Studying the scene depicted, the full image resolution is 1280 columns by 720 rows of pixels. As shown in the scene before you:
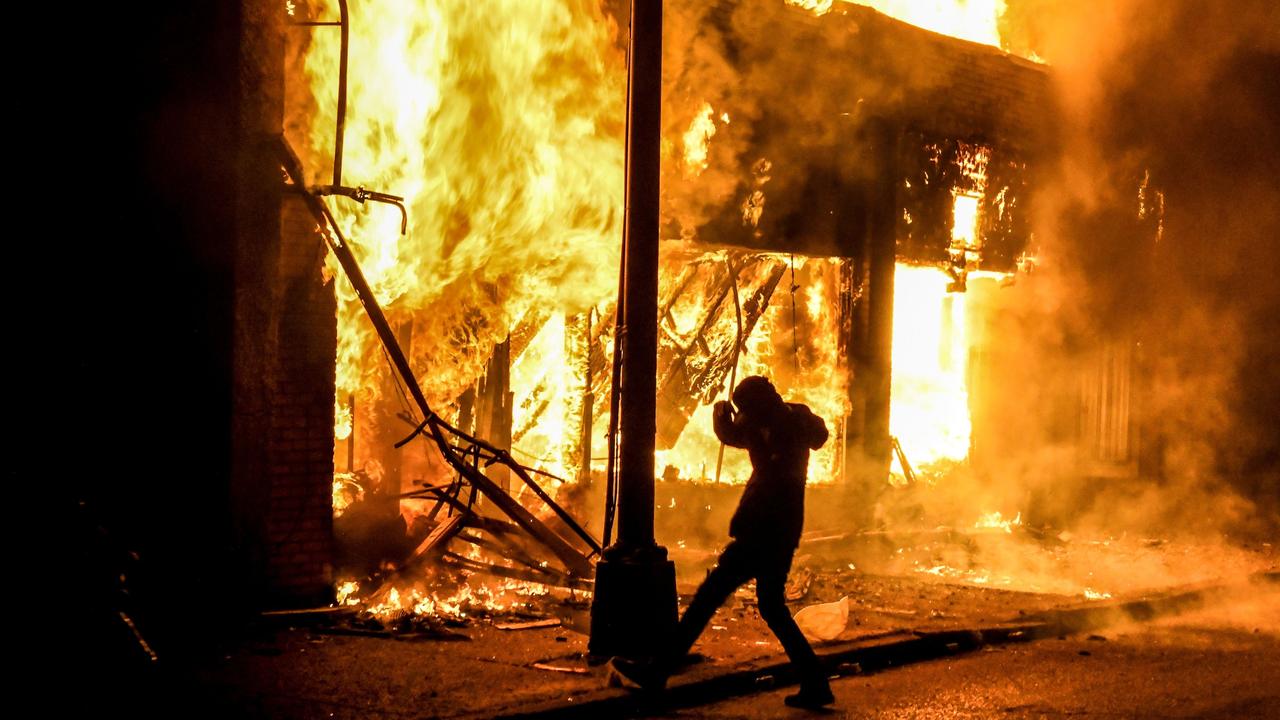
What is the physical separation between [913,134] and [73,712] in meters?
11.5

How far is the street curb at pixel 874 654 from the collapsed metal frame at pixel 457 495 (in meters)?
1.72

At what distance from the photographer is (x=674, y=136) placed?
11.9m

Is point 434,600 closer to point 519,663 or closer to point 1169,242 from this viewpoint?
point 519,663

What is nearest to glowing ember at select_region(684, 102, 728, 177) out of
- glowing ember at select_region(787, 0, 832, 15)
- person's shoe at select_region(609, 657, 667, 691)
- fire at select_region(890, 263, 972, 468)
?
glowing ember at select_region(787, 0, 832, 15)

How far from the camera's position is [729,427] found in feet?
21.9

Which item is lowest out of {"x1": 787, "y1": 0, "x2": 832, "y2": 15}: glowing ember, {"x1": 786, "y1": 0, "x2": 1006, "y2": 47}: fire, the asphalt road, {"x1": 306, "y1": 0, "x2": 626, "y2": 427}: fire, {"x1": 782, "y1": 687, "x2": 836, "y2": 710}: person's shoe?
the asphalt road

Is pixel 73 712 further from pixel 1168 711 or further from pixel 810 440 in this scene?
pixel 1168 711

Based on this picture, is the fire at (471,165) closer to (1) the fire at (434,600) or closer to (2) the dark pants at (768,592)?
(1) the fire at (434,600)

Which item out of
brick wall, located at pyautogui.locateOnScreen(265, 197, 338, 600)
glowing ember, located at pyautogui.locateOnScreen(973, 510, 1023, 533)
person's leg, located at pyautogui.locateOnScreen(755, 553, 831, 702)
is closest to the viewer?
person's leg, located at pyautogui.locateOnScreen(755, 553, 831, 702)

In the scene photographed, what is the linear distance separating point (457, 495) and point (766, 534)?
337 centimetres

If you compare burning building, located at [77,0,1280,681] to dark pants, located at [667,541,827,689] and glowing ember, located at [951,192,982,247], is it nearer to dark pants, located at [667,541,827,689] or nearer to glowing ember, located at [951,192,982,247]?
glowing ember, located at [951,192,982,247]

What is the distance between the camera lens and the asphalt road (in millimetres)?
6395

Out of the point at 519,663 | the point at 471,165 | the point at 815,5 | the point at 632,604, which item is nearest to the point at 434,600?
the point at 519,663

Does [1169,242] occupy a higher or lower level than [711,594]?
higher
